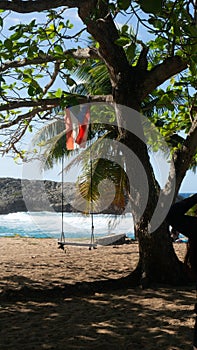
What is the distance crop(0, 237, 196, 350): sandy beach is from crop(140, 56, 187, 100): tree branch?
285cm

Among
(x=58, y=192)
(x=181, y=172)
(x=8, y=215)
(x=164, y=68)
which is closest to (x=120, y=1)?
(x=164, y=68)

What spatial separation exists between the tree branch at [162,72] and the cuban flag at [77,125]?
0.87m

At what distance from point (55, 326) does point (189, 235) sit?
2.84 meters

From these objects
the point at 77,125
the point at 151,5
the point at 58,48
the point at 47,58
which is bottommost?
the point at 151,5

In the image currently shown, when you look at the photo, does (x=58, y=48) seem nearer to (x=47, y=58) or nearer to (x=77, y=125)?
(x=47, y=58)

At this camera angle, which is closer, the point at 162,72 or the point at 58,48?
the point at 58,48

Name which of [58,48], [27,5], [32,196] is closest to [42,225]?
[32,196]

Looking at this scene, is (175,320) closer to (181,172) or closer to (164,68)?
(181,172)

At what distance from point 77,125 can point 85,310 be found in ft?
9.08

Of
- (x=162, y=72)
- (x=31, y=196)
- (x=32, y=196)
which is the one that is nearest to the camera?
(x=162, y=72)

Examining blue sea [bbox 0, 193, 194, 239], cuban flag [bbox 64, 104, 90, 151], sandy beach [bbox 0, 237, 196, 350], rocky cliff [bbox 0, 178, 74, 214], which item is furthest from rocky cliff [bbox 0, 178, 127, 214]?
cuban flag [bbox 64, 104, 90, 151]

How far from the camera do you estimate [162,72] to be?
6816 millimetres

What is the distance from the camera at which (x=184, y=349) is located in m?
4.15

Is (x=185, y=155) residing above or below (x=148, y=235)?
above
